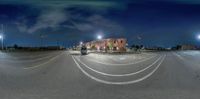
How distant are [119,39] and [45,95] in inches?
6672

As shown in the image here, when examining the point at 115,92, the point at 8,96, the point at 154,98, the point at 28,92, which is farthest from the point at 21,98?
the point at 154,98

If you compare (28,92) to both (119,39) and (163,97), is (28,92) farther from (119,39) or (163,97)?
(119,39)

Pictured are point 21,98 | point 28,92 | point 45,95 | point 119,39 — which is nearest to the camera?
point 21,98

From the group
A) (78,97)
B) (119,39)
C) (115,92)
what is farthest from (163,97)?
(119,39)

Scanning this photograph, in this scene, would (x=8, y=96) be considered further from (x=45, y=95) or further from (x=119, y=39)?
(x=119, y=39)

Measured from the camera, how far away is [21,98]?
786 cm

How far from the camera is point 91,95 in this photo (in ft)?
27.7

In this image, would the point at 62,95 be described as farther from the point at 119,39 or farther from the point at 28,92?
the point at 119,39

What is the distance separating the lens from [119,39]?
581 feet

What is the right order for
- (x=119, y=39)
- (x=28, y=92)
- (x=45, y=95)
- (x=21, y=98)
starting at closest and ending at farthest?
1. (x=21, y=98)
2. (x=45, y=95)
3. (x=28, y=92)
4. (x=119, y=39)

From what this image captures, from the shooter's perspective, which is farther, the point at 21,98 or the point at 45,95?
the point at 45,95

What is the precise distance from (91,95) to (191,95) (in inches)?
118

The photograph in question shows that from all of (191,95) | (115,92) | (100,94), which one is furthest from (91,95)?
(191,95)

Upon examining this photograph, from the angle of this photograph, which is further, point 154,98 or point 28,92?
point 28,92
